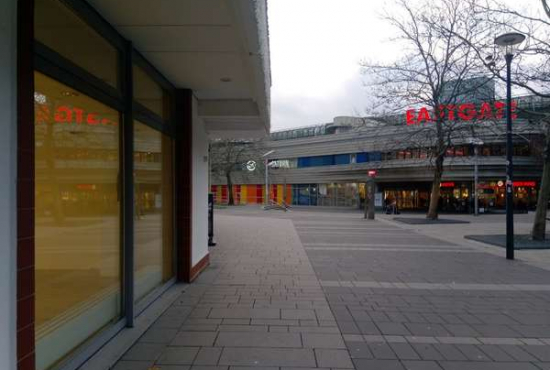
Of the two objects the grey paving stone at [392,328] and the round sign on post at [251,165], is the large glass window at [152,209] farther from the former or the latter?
the round sign on post at [251,165]

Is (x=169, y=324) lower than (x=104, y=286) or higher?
lower

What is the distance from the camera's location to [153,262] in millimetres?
6102

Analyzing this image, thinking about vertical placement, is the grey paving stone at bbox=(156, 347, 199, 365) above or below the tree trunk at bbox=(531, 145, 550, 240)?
below

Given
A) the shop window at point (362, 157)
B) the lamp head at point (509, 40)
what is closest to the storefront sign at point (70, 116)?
the lamp head at point (509, 40)

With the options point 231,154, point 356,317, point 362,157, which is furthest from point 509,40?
point 231,154

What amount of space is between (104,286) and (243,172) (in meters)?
46.9

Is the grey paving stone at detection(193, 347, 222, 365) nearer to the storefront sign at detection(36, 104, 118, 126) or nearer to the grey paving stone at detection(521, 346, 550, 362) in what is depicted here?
the storefront sign at detection(36, 104, 118, 126)

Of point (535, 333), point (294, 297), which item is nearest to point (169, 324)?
point (294, 297)

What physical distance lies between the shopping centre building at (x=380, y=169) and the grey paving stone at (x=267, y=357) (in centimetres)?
2141

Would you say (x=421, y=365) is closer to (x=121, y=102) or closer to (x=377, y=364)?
(x=377, y=364)

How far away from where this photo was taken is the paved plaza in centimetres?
394

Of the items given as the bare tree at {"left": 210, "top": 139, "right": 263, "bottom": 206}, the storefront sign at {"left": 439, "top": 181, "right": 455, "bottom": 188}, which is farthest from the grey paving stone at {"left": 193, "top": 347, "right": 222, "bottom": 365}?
the storefront sign at {"left": 439, "top": 181, "right": 455, "bottom": 188}

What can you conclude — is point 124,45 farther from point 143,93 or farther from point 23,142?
point 23,142

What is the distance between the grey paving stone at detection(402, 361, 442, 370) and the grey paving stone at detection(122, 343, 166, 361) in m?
2.40
